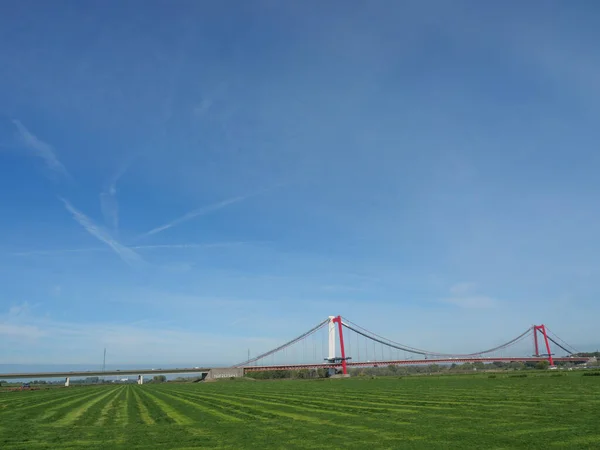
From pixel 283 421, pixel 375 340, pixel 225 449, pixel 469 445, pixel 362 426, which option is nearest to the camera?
pixel 469 445

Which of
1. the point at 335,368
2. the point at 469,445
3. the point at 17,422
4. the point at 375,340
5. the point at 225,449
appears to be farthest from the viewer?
the point at 375,340

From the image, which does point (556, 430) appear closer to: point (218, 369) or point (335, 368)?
point (335, 368)

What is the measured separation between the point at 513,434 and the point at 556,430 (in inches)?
84.9

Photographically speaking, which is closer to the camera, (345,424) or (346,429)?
(346,429)

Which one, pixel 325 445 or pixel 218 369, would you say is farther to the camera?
pixel 218 369

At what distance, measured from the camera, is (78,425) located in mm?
28266

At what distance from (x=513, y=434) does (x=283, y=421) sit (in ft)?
45.0

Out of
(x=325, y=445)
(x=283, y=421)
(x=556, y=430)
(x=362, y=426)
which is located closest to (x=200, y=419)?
(x=283, y=421)

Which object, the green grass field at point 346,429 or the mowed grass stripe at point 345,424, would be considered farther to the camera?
the mowed grass stripe at point 345,424

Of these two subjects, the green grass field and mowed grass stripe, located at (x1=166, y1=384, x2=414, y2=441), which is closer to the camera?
the green grass field

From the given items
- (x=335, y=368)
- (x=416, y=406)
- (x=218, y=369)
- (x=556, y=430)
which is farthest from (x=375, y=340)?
(x=556, y=430)

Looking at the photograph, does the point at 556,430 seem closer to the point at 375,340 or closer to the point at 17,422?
the point at 17,422

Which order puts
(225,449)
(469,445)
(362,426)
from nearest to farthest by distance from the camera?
1. (469,445)
2. (225,449)
3. (362,426)

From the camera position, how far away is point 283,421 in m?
26.6
